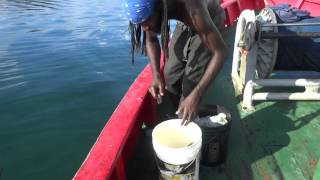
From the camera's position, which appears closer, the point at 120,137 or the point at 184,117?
the point at 184,117

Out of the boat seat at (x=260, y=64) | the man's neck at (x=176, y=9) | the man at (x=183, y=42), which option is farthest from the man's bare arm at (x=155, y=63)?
the boat seat at (x=260, y=64)

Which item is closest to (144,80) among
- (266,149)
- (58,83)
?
(266,149)

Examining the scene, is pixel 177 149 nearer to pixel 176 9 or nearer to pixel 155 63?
pixel 176 9

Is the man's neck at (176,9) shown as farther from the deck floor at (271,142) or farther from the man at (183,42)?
the deck floor at (271,142)

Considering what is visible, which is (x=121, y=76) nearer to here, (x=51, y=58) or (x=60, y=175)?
(x=51, y=58)

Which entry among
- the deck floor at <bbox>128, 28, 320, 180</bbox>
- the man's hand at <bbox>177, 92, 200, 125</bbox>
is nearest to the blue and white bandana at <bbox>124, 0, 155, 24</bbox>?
the man's hand at <bbox>177, 92, 200, 125</bbox>

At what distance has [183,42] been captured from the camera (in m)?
3.24

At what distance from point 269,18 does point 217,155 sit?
6.70 feet

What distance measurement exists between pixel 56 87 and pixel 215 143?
16.4 ft

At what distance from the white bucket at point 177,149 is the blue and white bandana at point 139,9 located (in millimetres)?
851

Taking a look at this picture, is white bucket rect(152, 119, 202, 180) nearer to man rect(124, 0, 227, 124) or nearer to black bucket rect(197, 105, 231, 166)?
man rect(124, 0, 227, 124)

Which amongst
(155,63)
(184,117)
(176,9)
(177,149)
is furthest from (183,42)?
(177,149)

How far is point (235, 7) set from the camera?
8.58 meters

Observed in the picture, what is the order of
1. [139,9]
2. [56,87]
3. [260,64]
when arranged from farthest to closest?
1. [56,87]
2. [260,64]
3. [139,9]
